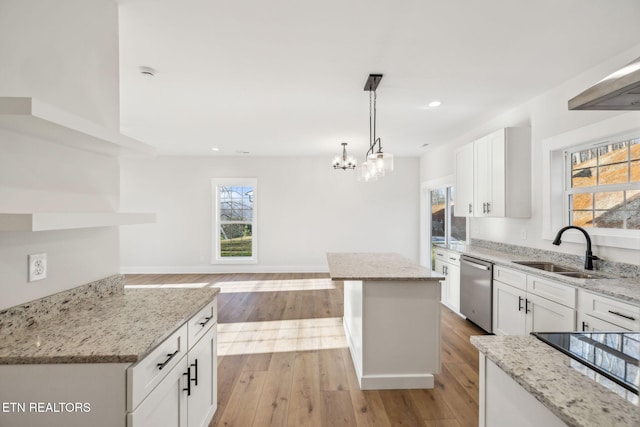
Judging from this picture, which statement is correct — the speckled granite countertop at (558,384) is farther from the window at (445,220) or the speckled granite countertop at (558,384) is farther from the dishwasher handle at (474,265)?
the window at (445,220)

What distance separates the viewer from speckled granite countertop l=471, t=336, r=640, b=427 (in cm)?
64

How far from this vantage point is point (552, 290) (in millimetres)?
2410

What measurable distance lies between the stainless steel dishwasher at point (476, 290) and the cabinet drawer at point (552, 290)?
55cm

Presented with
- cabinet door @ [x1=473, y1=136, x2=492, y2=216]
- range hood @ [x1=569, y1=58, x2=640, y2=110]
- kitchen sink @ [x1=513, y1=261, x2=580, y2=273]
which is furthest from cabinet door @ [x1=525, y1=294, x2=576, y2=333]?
range hood @ [x1=569, y1=58, x2=640, y2=110]

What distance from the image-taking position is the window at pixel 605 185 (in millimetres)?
2404

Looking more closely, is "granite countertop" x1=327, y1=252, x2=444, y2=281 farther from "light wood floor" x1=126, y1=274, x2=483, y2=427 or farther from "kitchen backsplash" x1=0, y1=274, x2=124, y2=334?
"kitchen backsplash" x1=0, y1=274, x2=124, y2=334

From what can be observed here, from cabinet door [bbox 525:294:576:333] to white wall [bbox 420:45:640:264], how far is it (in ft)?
2.13

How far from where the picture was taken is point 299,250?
662 cm

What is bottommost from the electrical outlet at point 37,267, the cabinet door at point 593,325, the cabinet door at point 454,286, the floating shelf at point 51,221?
the cabinet door at point 454,286

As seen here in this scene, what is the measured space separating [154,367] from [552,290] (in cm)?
289

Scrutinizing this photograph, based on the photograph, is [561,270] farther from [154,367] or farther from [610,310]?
[154,367]

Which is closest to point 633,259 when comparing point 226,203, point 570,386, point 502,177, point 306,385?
point 502,177

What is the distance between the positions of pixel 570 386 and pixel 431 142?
5095 millimetres

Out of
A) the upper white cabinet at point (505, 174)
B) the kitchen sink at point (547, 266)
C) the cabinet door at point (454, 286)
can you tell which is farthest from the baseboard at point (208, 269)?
the kitchen sink at point (547, 266)
